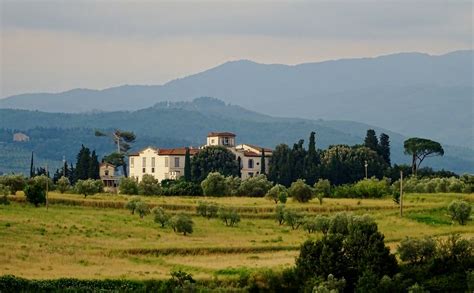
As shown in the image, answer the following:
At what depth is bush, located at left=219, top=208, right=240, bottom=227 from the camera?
249 ft

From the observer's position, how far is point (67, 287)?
5078cm

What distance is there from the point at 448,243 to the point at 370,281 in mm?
6733

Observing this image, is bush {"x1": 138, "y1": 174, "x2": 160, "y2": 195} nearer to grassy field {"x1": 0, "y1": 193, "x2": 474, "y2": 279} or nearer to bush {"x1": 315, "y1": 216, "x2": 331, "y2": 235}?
grassy field {"x1": 0, "y1": 193, "x2": 474, "y2": 279}

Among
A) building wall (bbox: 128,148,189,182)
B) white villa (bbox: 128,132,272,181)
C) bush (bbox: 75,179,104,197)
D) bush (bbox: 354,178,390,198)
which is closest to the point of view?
bush (bbox: 75,179,104,197)

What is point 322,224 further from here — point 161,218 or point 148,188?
point 148,188

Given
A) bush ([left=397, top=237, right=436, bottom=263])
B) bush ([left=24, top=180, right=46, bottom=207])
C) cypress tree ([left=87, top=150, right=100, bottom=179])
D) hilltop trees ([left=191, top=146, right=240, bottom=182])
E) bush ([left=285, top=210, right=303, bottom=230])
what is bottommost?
bush ([left=397, top=237, right=436, bottom=263])

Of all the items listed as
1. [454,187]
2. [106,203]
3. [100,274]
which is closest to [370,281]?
[100,274]

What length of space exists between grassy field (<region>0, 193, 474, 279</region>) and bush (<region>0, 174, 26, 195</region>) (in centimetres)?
422

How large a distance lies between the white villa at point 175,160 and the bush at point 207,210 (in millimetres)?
58318

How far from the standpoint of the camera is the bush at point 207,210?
263 ft

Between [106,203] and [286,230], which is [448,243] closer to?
[286,230]

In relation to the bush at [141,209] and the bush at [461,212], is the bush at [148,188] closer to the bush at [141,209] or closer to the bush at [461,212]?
the bush at [141,209]

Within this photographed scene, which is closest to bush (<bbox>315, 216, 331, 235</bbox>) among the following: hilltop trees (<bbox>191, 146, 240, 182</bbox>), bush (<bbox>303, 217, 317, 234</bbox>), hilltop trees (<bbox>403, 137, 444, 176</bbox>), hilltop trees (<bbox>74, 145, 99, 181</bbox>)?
bush (<bbox>303, 217, 317, 234</bbox>)

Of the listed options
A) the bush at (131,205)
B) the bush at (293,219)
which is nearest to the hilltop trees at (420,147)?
the bush at (131,205)
